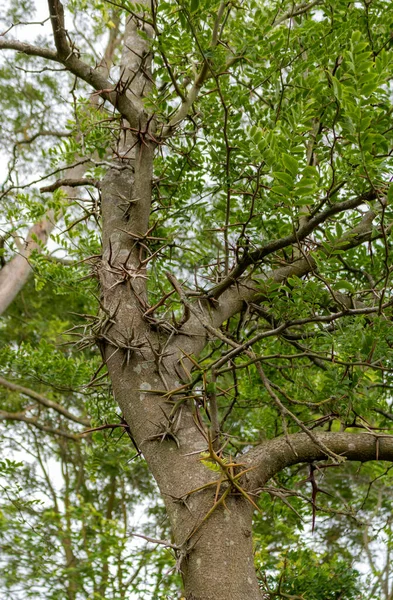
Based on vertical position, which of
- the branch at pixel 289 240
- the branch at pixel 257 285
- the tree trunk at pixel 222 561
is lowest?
the tree trunk at pixel 222 561

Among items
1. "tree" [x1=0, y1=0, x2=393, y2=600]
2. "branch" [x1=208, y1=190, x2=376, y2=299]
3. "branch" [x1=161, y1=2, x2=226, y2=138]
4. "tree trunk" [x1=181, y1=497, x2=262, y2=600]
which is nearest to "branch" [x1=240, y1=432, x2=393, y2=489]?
"tree" [x1=0, y1=0, x2=393, y2=600]

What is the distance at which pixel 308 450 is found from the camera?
1418mm

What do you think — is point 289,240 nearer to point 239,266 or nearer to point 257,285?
point 239,266

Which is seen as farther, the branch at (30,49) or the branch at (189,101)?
the branch at (30,49)

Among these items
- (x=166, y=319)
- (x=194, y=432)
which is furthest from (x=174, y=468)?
(x=166, y=319)

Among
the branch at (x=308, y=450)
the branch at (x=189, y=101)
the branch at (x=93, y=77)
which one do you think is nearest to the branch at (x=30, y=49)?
the branch at (x=93, y=77)

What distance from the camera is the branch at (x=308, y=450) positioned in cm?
137

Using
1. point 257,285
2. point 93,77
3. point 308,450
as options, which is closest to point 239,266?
point 257,285

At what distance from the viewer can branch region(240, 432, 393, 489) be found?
1.37 m

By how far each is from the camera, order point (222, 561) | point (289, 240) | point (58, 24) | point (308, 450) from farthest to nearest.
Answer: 1. point (58, 24)
2. point (289, 240)
3. point (308, 450)
4. point (222, 561)

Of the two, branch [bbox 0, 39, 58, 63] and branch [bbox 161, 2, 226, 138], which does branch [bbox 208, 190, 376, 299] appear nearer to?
branch [bbox 161, 2, 226, 138]

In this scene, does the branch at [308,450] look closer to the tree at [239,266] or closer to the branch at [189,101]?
the tree at [239,266]

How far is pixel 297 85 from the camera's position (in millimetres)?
1921

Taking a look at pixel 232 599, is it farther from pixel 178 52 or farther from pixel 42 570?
pixel 42 570
